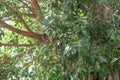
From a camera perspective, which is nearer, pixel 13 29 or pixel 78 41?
pixel 78 41

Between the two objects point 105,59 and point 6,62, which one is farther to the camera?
point 6,62

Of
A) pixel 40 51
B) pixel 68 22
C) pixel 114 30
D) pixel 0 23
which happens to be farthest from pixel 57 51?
pixel 0 23

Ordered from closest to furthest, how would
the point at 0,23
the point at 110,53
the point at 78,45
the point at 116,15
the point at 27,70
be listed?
the point at 78,45 → the point at 110,53 → the point at 116,15 → the point at 27,70 → the point at 0,23

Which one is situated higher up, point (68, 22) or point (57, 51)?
point (68, 22)

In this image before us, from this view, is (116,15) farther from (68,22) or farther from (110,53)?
(68,22)

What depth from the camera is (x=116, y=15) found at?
6.50 feet

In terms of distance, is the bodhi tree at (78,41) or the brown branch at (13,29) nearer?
the bodhi tree at (78,41)

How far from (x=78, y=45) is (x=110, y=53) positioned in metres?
0.36

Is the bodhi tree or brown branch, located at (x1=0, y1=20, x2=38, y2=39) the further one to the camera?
brown branch, located at (x1=0, y1=20, x2=38, y2=39)

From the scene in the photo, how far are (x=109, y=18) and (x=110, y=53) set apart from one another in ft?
1.13

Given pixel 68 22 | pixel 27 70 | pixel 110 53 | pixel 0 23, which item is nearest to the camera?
pixel 68 22

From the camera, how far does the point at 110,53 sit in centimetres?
184

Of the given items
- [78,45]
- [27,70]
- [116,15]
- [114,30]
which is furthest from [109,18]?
[27,70]

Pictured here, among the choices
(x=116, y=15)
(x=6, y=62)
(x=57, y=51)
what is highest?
(x=116, y=15)
